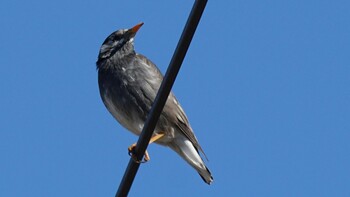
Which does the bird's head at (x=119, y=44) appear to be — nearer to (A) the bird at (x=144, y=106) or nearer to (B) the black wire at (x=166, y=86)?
(A) the bird at (x=144, y=106)

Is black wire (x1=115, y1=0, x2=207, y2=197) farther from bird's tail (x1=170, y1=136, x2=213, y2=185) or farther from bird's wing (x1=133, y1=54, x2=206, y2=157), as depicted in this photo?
bird's tail (x1=170, y1=136, x2=213, y2=185)

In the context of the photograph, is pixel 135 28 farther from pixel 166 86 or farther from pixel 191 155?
pixel 166 86

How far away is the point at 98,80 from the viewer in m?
7.98

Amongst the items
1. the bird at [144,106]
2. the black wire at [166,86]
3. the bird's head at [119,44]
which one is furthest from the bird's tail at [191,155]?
the black wire at [166,86]

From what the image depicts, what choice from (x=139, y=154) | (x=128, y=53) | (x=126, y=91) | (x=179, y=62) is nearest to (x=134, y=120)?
(x=126, y=91)

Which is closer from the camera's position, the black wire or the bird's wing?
the black wire

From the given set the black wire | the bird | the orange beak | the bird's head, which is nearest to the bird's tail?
the bird

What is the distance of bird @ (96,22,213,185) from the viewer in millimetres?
7465

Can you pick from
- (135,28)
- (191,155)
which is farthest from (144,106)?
(135,28)

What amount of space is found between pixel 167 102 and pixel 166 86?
3408 mm

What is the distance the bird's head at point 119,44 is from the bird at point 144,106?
0.34 m

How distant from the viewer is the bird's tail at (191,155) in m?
7.58

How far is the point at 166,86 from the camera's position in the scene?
4.14m

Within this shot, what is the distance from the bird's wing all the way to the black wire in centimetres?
290
